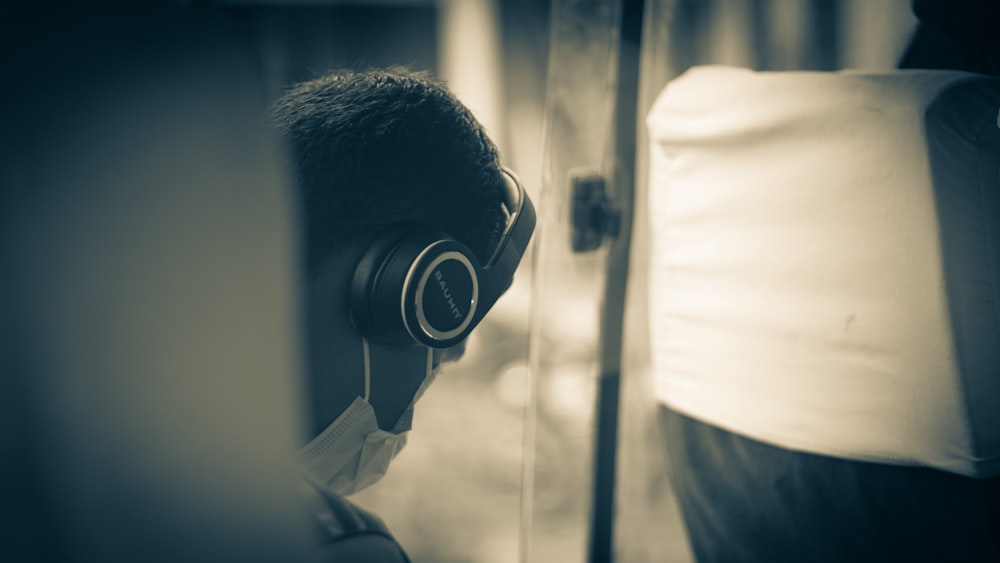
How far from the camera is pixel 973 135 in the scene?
64 centimetres

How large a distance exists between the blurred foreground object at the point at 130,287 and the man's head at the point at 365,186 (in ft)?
0.62

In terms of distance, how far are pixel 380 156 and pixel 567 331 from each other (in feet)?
2.09

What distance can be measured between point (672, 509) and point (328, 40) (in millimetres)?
1596

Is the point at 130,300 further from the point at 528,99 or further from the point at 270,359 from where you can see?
the point at 528,99

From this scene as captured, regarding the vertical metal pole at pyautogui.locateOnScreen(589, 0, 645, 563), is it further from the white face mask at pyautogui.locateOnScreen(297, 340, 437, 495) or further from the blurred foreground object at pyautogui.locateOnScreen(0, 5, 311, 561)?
the blurred foreground object at pyautogui.locateOnScreen(0, 5, 311, 561)

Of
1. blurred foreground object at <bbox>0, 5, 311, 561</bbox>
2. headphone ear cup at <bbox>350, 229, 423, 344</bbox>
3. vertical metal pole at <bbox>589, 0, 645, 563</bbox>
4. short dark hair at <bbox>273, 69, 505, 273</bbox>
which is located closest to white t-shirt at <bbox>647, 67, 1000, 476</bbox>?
vertical metal pole at <bbox>589, 0, 645, 563</bbox>

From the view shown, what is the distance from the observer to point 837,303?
706 mm

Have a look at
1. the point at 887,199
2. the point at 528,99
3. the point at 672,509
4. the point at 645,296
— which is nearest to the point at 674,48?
the point at 645,296

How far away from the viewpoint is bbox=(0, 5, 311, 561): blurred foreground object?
1.00 ft

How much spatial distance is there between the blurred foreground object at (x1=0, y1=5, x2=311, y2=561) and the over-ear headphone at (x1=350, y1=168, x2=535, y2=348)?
20cm

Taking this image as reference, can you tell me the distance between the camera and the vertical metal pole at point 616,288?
1040 millimetres

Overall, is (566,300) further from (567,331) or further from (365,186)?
(365,186)

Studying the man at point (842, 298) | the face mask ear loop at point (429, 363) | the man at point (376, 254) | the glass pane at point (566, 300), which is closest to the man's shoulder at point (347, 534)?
the man at point (376, 254)

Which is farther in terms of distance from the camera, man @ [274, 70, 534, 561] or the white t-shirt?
the white t-shirt
